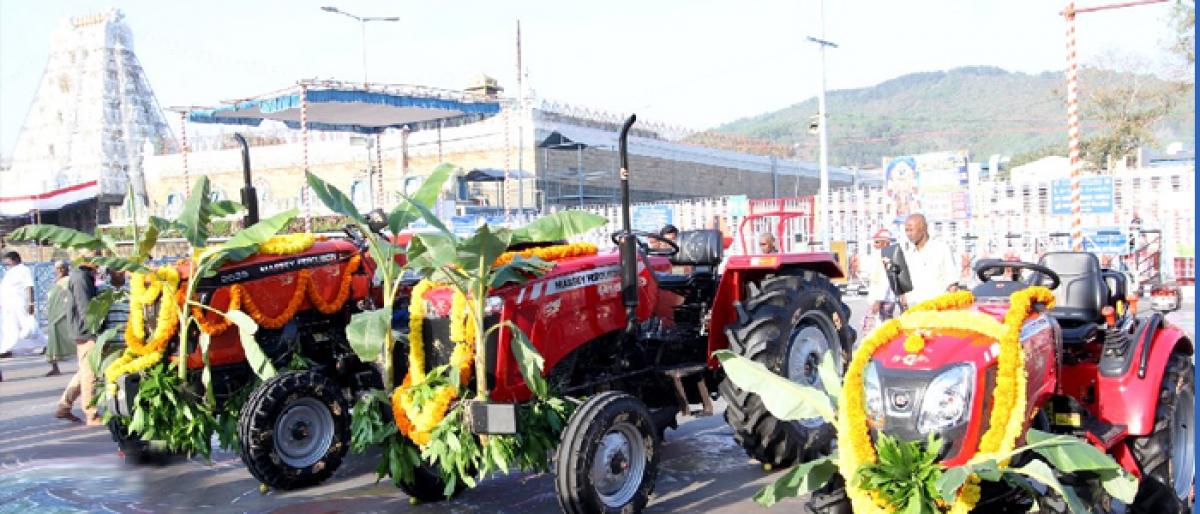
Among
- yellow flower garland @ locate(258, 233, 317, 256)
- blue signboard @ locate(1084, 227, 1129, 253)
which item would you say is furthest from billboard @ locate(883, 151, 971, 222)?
yellow flower garland @ locate(258, 233, 317, 256)

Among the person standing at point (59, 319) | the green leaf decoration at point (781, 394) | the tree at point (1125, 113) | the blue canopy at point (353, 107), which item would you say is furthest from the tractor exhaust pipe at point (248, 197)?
the tree at point (1125, 113)

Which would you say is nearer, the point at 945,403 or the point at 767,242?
the point at 945,403

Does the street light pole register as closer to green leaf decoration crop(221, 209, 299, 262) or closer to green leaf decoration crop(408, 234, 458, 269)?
green leaf decoration crop(221, 209, 299, 262)

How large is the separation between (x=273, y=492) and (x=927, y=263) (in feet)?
16.8

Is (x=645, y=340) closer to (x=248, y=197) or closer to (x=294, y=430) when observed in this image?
(x=294, y=430)

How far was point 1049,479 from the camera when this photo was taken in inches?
135

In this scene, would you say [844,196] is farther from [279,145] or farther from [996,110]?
[996,110]

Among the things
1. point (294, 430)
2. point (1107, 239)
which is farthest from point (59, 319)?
point (1107, 239)

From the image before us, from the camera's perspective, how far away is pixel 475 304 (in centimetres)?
511

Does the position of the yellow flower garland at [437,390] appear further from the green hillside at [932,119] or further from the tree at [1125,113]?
the green hillside at [932,119]

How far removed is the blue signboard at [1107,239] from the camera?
16.9 meters

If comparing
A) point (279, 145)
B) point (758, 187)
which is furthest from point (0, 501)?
point (758, 187)

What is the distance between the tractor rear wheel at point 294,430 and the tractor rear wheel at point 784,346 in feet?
8.12

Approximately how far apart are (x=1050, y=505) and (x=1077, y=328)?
181 centimetres
